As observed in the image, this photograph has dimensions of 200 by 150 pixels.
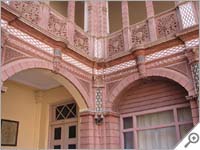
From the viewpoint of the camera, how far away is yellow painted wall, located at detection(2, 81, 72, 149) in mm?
6656

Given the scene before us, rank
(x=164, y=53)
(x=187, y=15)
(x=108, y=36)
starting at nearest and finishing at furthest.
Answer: (x=187, y=15)
(x=164, y=53)
(x=108, y=36)

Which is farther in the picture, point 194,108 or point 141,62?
point 141,62

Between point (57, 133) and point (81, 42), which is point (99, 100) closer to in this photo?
point (81, 42)

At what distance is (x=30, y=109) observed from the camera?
7.21 meters

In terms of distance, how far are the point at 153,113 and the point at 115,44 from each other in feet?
6.84

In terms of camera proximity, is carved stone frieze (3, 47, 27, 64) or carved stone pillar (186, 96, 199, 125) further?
carved stone pillar (186, 96, 199, 125)

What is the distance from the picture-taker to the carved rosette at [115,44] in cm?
630

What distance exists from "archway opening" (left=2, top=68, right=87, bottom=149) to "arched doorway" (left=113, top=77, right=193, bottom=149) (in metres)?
1.47

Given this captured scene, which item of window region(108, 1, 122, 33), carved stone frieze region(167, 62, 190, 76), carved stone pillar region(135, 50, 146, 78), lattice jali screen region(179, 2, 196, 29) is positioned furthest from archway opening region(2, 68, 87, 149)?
lattice jali screen region(179, 2, 196, 29)

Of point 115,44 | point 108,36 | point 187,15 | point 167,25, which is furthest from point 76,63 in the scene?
point 187,15

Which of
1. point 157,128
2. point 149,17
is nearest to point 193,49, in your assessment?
point 149,17

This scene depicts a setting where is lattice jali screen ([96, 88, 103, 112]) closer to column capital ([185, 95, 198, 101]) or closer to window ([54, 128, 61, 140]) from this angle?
window ([54, 128, 61, 140])

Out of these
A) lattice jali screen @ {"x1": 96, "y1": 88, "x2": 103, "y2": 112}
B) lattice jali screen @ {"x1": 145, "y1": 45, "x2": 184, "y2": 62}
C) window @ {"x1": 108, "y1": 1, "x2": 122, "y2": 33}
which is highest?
window @ {"x1": 108, "y1": 1, "x2": 122, "y2": 33}

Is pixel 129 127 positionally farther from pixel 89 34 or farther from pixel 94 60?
pixel 89 34
